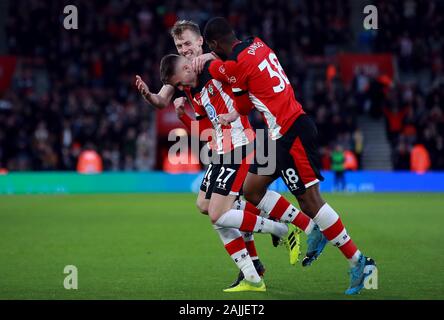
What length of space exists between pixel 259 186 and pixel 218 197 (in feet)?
1.78

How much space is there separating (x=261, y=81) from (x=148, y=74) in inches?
849

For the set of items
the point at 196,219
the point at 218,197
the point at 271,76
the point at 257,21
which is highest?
the point at 257,21

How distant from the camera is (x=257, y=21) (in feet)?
102

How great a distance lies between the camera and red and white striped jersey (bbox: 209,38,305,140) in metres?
8.05

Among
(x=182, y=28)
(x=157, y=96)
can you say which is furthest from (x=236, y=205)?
(x=182, y=28)

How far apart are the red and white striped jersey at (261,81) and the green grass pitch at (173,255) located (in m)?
1.68

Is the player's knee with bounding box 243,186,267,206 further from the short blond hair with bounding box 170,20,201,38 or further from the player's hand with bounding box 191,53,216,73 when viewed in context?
the short blond hair with bounding box 170,20,201,38

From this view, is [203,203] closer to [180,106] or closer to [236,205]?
[236,205]

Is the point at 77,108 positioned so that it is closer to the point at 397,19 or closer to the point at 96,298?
the point at 397,19

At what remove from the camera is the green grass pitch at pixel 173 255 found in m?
8.16

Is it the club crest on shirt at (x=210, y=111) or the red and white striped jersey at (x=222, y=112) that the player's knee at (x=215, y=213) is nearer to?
the red and white striped jersey at (x=222, y=112)

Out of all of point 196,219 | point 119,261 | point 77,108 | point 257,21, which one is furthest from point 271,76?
point 257,21

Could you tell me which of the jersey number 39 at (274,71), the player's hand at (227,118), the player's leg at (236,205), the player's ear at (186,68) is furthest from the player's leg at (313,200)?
the player's ear at (186,68)

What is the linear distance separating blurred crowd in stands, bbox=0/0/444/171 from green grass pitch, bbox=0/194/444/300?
7.56 meters
